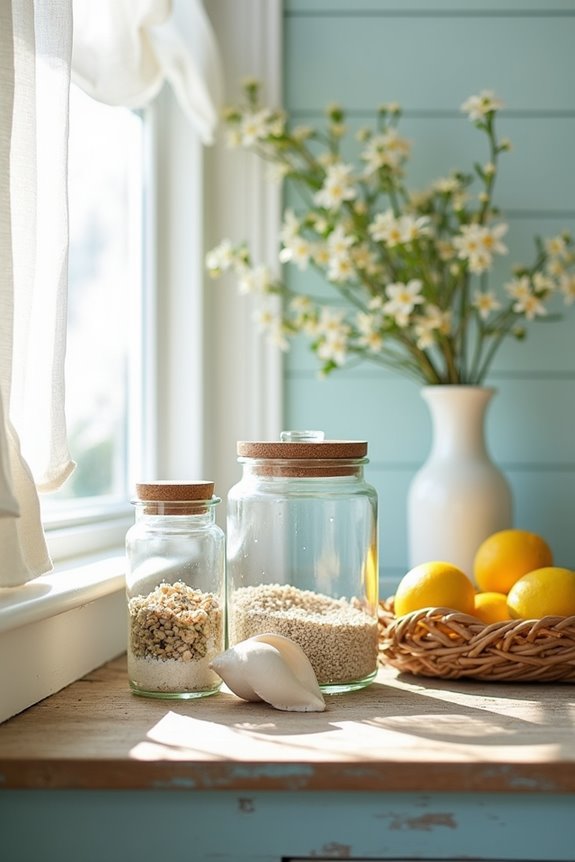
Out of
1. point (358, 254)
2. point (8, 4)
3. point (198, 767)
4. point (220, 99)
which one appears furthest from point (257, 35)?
point (198, 767)

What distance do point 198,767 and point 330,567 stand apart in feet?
1.24

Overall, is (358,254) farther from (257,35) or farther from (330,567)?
(330,567)

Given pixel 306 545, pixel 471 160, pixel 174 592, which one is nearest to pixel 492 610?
pixel 306 545

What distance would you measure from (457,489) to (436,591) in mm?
368

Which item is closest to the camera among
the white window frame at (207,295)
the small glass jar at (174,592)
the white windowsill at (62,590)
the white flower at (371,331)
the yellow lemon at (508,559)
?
the white windowsill at (62,590)

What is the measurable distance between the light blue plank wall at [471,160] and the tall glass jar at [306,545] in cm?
59

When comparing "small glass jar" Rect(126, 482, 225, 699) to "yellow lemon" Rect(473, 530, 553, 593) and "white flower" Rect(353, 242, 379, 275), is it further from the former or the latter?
"white flower" Rect(353, 242, 379, 275)

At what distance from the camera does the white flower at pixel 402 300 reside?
155cm

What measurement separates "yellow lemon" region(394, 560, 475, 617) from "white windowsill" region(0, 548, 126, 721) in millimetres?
363

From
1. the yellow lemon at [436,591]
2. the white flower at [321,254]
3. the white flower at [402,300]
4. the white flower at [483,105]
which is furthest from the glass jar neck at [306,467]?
the white flower at [483,105]

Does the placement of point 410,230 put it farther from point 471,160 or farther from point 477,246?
point 471,160

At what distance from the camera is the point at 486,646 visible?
3.81 ft

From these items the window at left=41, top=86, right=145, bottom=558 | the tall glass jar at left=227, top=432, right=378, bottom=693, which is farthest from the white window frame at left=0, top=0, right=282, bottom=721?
the tall glass jar at left=227, top=432, right=378, bottom=693

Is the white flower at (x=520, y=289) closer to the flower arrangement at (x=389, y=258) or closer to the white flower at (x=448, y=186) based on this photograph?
the flower arrangement at (x=389, y=258)
